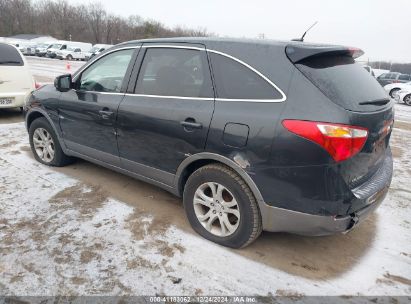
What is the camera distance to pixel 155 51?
355 centimetres

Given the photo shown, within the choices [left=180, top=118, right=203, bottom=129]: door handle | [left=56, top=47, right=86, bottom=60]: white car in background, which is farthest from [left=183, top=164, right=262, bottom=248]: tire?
[left=56, top=47, right=86, bottom=60]: white car in background

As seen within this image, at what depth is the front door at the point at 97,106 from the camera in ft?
12.4

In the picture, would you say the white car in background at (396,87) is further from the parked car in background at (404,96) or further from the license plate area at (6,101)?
the license plate area at (6,101)

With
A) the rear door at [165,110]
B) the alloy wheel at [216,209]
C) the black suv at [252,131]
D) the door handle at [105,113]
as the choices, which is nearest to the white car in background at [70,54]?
the black suv at [252,131]

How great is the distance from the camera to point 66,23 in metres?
80.3

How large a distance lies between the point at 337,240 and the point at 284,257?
68 centimetres

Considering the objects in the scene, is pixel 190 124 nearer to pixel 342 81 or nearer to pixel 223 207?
pixel 223 207

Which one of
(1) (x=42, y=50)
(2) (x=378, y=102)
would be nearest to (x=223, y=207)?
(2) (x=378, y=102)

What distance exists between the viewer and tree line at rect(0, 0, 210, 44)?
77000 mm

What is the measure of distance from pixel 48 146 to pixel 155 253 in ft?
9.05

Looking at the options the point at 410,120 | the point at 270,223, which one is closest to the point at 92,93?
the point at 270,223

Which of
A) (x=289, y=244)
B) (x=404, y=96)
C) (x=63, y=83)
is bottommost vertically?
(x=404, y=96)

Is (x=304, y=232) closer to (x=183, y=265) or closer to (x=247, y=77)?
(x=183, y=265)

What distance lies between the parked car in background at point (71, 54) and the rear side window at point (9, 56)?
121 ft
